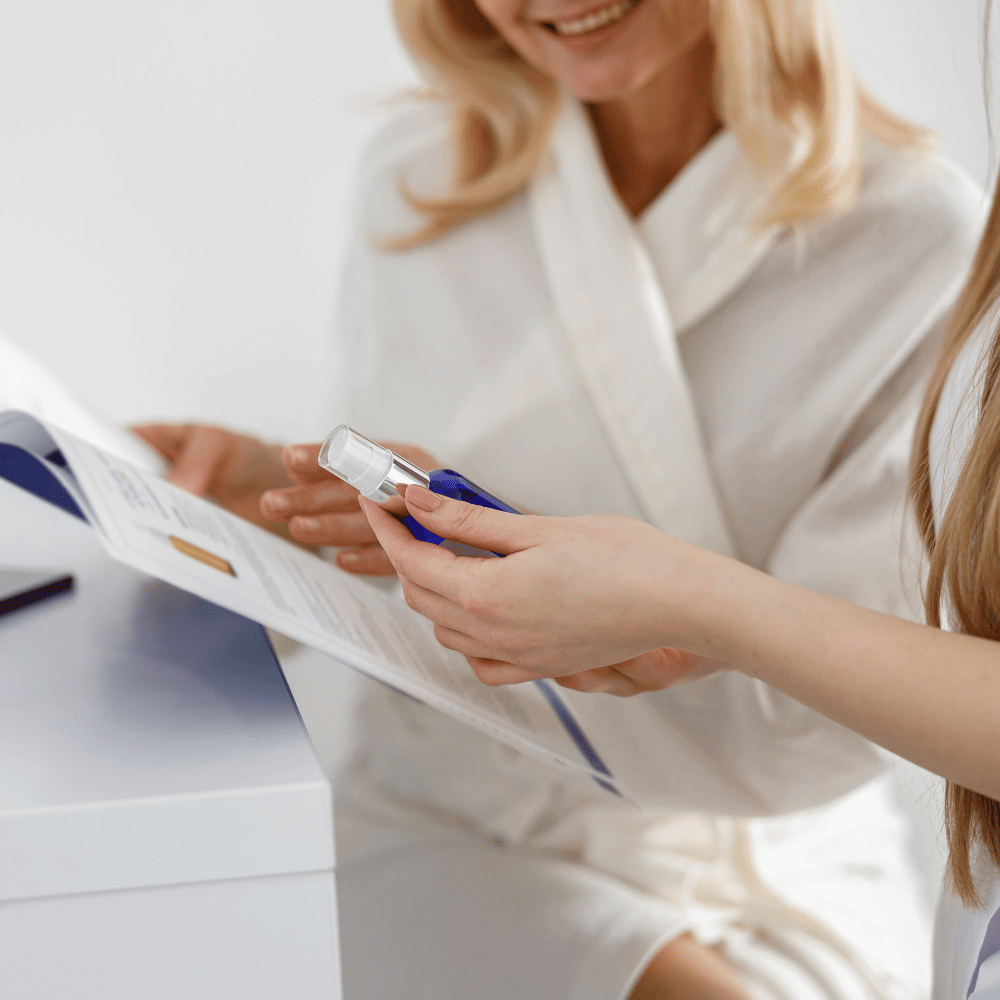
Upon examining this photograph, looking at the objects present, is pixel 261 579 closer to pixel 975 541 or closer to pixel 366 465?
pixel 366 465

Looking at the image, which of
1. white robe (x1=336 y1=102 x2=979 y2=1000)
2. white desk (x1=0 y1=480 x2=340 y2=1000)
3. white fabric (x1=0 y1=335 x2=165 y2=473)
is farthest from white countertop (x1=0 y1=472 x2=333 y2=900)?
white robe (x1=336 y1=102 x2=979 y2=1000)

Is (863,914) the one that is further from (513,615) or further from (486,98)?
(486,98)

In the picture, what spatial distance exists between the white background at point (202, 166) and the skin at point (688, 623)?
88cm

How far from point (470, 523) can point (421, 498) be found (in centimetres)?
2

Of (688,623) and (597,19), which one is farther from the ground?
(597,19)

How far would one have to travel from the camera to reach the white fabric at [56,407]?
53cm

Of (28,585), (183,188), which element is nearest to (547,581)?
(28,585)

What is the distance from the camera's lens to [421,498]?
387 mm

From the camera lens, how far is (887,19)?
1.23 metres

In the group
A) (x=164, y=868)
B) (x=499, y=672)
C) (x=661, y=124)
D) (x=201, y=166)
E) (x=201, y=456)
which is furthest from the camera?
(x=201, y=166)

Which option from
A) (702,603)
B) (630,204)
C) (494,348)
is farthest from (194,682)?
(630,204)

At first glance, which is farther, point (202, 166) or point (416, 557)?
point (202, 166)

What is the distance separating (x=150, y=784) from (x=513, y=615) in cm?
15

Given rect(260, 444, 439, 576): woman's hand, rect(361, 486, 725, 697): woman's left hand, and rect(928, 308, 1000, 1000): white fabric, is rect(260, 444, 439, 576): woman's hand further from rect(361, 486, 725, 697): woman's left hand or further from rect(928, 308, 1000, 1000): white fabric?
rect(928, 308, 1000, 1000): white fabric
